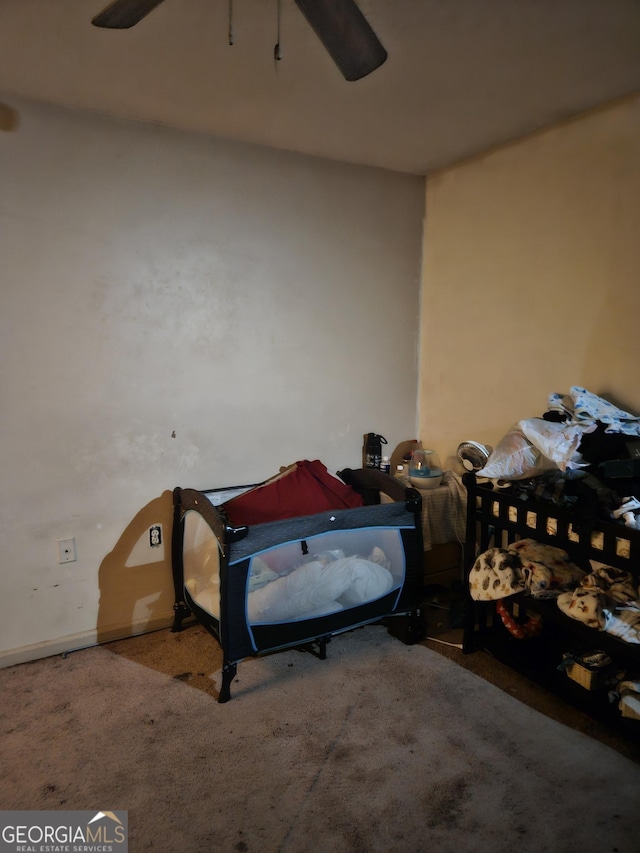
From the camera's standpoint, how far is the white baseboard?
7.59 ft

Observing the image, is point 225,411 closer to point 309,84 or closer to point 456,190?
point 309,84

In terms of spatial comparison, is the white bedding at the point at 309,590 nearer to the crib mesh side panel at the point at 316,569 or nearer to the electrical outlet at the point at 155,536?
the crib mesh side panel at the point at 316,569

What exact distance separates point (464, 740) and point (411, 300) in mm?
2193

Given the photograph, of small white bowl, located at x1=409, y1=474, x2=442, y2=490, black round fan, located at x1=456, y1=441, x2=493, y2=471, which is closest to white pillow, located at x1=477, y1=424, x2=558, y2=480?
black round fan, located at x1=456, y1=441, x2=493, y2=471

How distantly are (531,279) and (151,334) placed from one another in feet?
5.75

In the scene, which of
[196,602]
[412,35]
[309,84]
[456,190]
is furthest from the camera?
[456,190]

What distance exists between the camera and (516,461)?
6.91ft

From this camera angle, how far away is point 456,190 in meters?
2.94

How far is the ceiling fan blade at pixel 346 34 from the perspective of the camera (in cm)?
123

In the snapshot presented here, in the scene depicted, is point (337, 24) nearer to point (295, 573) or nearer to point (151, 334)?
point (151, 334)

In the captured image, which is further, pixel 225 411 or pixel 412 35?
pixel 225 411

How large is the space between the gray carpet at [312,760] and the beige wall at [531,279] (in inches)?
Answer: 51.7

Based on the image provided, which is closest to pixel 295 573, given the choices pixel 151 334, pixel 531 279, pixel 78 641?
pixel 78 641

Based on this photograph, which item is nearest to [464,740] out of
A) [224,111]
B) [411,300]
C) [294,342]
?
[294,342]
